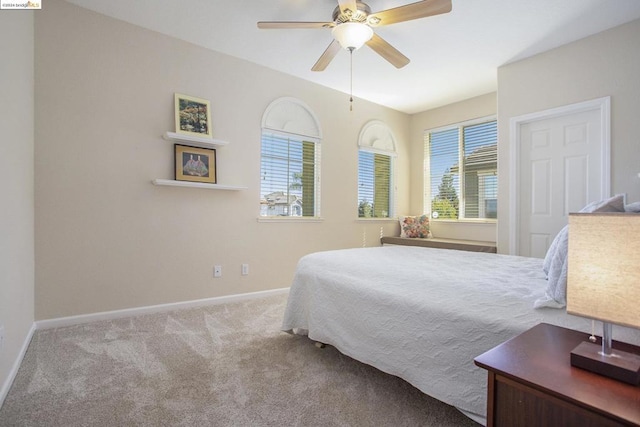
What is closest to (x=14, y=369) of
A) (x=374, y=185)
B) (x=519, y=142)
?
(x=374, y=185)

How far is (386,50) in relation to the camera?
8.34 feet

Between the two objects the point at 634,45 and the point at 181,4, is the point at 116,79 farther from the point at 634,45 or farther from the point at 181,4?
the point at 634,45

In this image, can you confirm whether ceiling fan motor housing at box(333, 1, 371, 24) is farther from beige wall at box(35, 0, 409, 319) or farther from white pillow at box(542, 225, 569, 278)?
white pillow at box(542, 225, 569, 278)

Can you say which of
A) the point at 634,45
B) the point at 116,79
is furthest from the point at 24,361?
the point at 634,45

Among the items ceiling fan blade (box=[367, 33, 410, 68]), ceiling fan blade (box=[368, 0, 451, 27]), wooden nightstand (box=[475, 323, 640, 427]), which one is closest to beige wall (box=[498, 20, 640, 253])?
ceiling fan blade (box=[367, 33, 410, 68])

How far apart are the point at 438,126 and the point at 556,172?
1.95 meters

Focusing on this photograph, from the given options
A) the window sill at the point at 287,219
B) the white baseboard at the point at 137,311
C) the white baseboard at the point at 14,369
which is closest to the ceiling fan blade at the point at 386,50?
the window sill at the point at 287,219

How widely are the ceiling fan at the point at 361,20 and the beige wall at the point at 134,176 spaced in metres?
1.33

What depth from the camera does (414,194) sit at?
5.22m

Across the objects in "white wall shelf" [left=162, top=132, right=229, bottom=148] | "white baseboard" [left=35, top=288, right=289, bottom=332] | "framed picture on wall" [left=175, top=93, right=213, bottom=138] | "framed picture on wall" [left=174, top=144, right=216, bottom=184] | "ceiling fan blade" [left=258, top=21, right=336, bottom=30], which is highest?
"ceiling fan blade" [left=258, top=21, right=336, bottom=30]

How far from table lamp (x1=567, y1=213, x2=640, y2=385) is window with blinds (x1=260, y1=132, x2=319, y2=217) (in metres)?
3.16

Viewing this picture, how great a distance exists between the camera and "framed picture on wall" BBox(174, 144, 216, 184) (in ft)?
10.0

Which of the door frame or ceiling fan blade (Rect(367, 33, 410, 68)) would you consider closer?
ceiling fan blade (Rect(367, 33, 410, 68))

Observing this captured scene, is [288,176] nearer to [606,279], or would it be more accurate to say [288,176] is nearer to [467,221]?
[467,221]
